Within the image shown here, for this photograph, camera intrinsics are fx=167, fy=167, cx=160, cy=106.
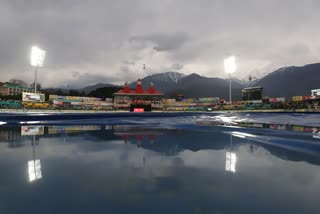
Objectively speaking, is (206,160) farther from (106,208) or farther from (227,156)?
(106,208)

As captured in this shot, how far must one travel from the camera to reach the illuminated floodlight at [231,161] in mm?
3855

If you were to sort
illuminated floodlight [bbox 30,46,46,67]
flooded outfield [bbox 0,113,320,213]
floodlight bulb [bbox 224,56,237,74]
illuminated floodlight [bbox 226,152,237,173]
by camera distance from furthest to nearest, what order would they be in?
1. floodlight bulb [bbox 224,56,237,74]
2. illuminated floodlight [bbox 30,46,46,67]
3. illuminated floodlight [bbox 226,152,237,173]
4. flooded outfield [bbox 0,113,320,213]

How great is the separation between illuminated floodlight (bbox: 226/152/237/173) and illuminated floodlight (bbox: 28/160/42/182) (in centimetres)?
407

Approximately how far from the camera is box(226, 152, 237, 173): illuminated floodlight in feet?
12.6

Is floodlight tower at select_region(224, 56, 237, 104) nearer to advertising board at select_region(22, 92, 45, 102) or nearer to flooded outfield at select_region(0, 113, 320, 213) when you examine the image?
flooded outfield at select_region(0, 113, 320, 213)

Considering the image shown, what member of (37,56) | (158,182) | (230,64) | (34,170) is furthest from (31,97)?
(230,64)

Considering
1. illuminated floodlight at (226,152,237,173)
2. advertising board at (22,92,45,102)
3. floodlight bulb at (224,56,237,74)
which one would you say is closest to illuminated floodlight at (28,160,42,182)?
illuminated floodlight at (226,152,237,173)

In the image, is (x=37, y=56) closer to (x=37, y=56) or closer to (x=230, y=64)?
(x=37, y=56)

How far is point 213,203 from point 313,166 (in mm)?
3352

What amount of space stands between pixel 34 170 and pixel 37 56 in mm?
50036

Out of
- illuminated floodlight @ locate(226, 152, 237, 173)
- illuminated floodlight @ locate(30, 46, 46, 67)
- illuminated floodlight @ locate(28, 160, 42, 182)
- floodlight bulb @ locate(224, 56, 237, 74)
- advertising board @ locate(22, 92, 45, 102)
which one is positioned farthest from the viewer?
floodlight bulb @ locate(224, 56, 237, 74)

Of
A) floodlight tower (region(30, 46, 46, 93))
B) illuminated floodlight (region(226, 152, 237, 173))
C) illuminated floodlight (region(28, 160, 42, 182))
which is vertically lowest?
illuminated floodlight (region(226, 152, 237, 173))

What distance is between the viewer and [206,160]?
15.0 ft

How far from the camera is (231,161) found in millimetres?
4465
